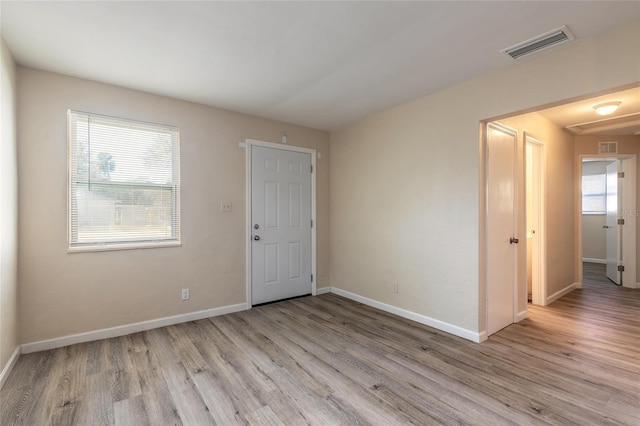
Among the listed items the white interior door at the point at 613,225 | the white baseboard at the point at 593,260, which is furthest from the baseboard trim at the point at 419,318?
the white baseboard at the point at 593,260

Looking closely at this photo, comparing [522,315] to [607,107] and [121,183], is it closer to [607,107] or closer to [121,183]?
[607,107]

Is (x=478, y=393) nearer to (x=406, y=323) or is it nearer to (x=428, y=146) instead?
(x=406, y=323)

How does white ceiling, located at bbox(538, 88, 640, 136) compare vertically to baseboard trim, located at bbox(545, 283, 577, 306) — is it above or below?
above

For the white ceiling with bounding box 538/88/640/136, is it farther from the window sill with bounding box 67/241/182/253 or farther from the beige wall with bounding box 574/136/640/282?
the window sill with bounding box 67/241/182/253

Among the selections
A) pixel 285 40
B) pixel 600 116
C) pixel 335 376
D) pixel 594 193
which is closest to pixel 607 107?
pixel 600 116

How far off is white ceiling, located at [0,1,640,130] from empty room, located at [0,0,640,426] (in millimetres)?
21

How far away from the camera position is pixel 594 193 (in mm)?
6902

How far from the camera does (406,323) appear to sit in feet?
10.9

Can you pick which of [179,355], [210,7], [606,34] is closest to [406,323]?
[179,355]

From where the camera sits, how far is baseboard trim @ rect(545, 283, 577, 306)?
4011 millimetres

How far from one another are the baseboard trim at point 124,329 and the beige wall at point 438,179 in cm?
189

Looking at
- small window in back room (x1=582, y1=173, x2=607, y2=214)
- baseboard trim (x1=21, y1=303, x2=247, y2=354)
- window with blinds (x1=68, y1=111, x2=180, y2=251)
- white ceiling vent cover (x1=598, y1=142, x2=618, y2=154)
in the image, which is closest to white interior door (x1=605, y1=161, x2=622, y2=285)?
white ceiling vent cover (x1=598, y1=142, x2=618, y2=154)

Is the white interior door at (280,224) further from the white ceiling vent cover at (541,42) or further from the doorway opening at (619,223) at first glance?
the doorway opening at (619,223)

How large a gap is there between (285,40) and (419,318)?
10.3 ft
